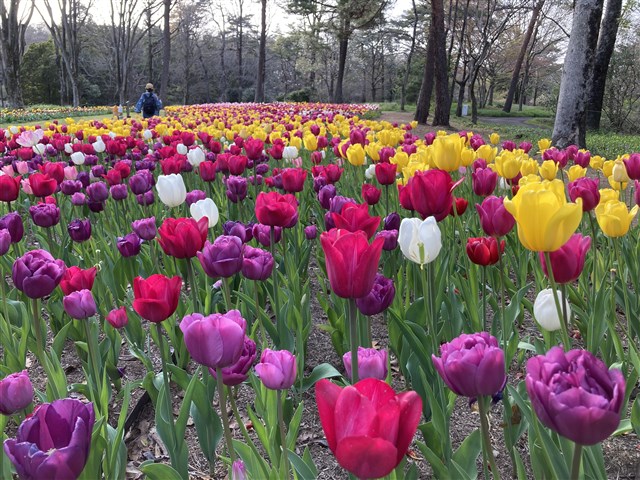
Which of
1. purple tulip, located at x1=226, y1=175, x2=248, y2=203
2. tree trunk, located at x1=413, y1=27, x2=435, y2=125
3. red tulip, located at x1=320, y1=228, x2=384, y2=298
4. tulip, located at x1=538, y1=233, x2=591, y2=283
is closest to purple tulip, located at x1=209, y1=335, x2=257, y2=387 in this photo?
red tulip, located at x1=320, y1=228, x2=384, y2=298

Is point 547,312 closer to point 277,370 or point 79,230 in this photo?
point 277,370

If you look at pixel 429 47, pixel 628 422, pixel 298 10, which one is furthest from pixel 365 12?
pixel 628 422

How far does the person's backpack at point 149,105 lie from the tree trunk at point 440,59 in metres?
7.64

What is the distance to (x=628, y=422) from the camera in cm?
165

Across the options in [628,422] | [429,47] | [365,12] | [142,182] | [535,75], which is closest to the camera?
[628,422]

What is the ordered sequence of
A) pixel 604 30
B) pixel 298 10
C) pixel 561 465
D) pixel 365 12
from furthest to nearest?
pixel 298 10 < pixel 365 12 < pixel 604 30 < pixel 561 465

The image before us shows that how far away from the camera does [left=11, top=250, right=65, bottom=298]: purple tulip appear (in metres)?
1.56

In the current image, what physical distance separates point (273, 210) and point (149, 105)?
13434 mm

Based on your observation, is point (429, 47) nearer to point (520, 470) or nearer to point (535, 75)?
point (520, 470)

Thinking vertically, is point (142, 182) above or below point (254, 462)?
above

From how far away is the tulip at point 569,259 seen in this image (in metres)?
1.29

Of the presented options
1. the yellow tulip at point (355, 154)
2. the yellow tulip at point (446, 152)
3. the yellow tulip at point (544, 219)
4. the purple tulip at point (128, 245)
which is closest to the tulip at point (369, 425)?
the yellow tulip at point (544, 219)

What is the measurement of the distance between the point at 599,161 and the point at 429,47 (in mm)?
13434

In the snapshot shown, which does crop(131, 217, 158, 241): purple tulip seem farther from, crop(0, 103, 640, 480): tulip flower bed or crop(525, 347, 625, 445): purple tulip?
crop(525, 347, 625, 445): purple tulip
